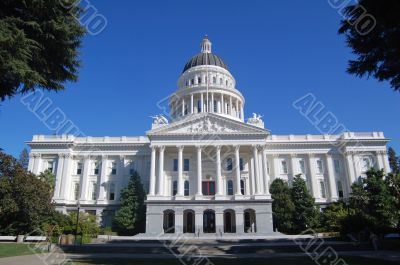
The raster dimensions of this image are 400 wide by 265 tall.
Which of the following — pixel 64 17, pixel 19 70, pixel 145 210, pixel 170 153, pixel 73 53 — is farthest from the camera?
pixel 170 153

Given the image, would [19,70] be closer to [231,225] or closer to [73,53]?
[73,53]

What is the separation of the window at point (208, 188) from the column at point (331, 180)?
19.0 meters

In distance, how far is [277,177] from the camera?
178 ft

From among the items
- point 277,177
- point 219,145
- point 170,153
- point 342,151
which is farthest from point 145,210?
point 342,151

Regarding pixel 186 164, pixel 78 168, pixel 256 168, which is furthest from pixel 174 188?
pixel 78 168

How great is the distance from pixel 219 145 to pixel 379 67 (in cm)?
3366

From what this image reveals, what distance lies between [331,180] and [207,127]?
2212cm

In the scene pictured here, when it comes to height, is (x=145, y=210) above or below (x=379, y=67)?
below

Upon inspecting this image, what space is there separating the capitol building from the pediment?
5.8 inches

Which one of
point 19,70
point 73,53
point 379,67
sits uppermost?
point 73,53

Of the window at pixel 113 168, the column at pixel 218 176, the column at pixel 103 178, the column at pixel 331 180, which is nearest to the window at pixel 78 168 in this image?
the column at pixel 103 178

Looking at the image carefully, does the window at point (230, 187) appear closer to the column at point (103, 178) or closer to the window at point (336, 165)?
the window at point (336, 165)

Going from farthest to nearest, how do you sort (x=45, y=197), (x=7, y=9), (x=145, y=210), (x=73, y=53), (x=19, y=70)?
1. (x=145, y=210)
2. (x=45, y=197)
3. (x=73, y=53)
4. (x=7, y=9)
5. (x=19, y=70)

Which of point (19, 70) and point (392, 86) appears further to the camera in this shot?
point (392, 86)
